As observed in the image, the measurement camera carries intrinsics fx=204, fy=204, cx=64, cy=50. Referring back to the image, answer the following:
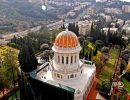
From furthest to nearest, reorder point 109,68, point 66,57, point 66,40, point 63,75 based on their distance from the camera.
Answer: point 109,68
point 66,57
point 63,75
point 66,40

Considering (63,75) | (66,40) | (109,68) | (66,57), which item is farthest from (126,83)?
(66,40)

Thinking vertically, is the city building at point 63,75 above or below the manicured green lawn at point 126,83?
above

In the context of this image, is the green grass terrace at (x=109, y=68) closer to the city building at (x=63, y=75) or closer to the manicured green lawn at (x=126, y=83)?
the manicured green lawn at (x=126, y=83)

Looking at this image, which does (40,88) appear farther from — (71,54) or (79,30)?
(79,30)

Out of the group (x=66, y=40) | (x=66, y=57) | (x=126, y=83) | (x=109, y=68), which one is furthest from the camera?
(x=109, y=68)

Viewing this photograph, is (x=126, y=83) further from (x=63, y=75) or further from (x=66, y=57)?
(x=66, y=57)

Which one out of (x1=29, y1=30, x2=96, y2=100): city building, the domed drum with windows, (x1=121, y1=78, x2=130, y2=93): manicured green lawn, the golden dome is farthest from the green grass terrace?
the golden dome

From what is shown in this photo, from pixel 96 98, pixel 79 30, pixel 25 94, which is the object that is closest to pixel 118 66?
pixel 96 98

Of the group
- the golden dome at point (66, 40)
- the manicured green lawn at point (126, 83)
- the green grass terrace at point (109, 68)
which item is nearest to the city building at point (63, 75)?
the golden dome at point (66, 40)

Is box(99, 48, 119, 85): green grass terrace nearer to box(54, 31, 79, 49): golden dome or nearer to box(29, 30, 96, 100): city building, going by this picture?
box(29, 30, 96, 100): city building

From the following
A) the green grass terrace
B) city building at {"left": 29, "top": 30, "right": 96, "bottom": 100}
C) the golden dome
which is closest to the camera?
city building at {"left": 29, "top": 30, "right": 96, "bottom": 100}

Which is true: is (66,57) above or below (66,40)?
below
